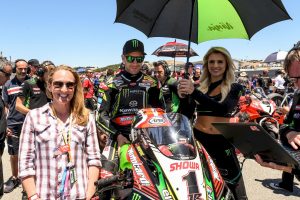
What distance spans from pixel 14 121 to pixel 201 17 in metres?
3.86

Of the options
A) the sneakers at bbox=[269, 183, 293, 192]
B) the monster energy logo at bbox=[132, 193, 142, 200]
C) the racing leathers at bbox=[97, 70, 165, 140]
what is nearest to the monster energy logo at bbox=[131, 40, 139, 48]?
the racing leathers at bbox=[97, 70, 165, 140]

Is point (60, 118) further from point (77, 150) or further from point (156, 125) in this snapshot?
point (156, 125)

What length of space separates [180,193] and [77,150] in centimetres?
88

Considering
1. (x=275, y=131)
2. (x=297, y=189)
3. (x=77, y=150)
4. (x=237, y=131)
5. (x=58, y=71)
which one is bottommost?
(x=297, y=189)

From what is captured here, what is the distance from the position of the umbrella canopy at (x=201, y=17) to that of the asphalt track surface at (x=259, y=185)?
281 centimetres

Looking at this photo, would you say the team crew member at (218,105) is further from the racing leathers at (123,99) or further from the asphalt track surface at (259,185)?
the asphalt track surface at (259,185)

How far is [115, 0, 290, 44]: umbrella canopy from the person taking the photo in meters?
3.95

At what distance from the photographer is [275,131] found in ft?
24.3

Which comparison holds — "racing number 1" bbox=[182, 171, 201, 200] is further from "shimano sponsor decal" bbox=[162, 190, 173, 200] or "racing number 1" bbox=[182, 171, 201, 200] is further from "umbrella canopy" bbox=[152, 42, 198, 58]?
"umbrella canopy" bbox=[152, 42, 198, 58]

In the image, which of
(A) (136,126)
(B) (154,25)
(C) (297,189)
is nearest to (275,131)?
(C) (297,189)

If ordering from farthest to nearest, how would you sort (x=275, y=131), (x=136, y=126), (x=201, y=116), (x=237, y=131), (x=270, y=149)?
1. (x=275, y=131)
2. (x=201, y=116)
3. (x=136, y=126)
4. (x=237, y=131)
5. (x=270, y=149)

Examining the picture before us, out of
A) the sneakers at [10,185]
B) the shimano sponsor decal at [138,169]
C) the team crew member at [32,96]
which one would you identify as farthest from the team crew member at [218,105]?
the sneakers at [10,185]

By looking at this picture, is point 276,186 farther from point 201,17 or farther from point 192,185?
point 192,185

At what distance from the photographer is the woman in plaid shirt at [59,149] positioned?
2.52 meters
